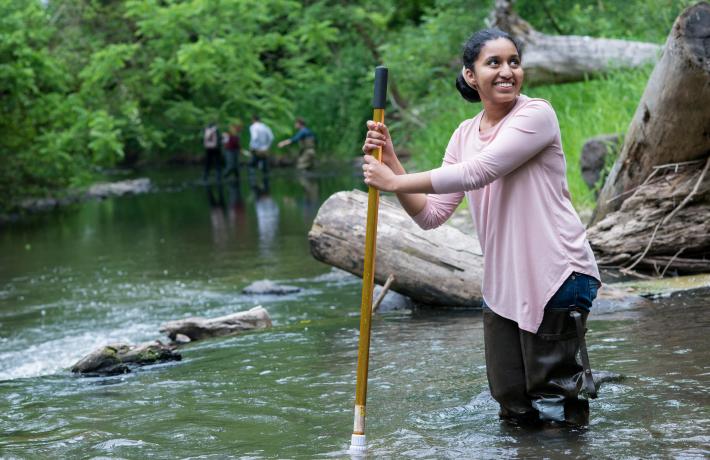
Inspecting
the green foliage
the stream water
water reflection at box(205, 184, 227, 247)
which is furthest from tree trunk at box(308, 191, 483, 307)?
the green foliage

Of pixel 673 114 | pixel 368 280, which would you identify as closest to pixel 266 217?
pixel 673 114

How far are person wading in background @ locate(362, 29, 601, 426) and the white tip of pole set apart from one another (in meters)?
0.64

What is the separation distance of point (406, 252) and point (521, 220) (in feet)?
13.5

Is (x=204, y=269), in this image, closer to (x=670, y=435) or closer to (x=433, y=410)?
(x=433, y=410)

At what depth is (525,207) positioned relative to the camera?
4.23m

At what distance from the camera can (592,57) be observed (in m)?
15.0

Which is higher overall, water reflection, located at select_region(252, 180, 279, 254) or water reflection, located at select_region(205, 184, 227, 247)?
water reflection, located at select_region(252, 180, 279, 254)

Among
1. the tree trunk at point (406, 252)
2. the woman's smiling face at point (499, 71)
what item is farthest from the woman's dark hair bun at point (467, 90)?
the tree trunk at point (406, 252)

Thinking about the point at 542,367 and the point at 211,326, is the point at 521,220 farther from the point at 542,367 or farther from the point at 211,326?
the point at 211,326

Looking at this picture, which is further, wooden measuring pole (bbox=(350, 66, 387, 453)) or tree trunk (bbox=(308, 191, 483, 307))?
tree trunk (bbox=(308, 191, 483, 307))

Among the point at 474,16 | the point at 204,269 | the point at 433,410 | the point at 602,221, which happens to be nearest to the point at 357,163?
the point at 474,16

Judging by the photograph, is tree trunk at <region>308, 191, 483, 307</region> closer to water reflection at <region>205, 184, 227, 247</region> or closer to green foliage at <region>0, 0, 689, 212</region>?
water reflection at <region>205, 184, 227, 247</region>

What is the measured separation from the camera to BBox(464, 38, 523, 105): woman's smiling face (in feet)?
13.9

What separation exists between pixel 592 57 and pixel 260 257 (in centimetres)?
539
